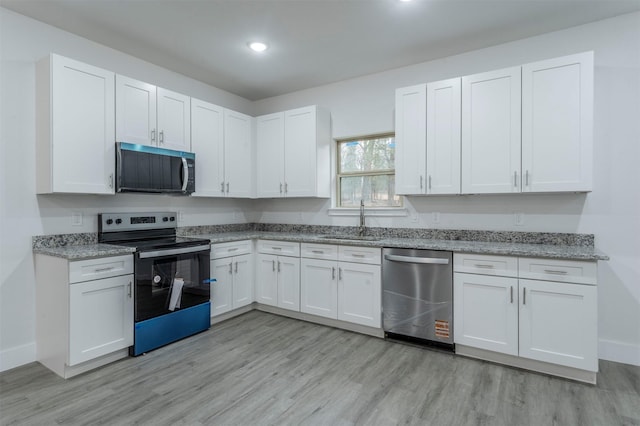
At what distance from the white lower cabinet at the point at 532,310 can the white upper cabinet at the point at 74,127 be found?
306 cm

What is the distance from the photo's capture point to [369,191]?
3.97m

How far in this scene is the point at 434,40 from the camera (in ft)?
9.96

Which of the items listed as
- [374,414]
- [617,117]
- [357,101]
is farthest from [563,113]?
[374,414]

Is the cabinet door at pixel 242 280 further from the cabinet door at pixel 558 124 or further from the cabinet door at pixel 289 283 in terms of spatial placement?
the cabinet door at pixel 558 124

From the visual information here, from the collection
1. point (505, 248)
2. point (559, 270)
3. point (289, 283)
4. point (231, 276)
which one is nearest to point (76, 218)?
point (231, 276)

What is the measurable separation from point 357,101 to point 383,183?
1.01m

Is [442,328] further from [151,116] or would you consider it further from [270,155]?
[151,116]

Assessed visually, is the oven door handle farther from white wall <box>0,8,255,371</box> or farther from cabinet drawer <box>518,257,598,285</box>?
cabinet drawer <box>518,257,598,285</box>

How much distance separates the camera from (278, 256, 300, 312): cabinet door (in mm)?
3658

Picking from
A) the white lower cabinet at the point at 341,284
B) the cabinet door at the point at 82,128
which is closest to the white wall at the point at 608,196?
the white lower cabinet at the point at 341,284

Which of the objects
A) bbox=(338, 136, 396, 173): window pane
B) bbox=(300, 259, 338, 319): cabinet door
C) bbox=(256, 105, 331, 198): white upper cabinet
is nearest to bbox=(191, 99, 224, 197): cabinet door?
bbox=(256, 105, 331, 198): white upper cabinet

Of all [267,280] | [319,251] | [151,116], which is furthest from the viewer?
[267,280]

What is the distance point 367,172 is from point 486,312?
197 cm

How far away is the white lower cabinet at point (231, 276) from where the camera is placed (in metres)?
3.49
